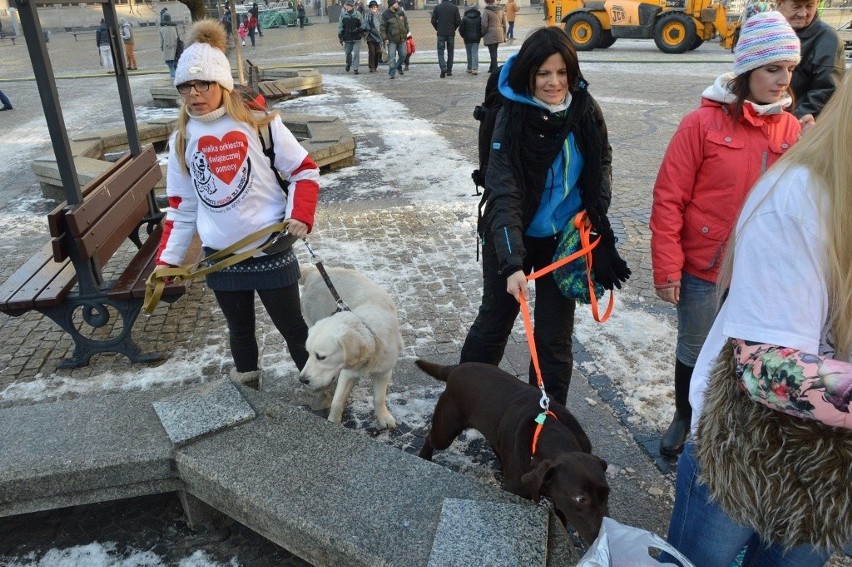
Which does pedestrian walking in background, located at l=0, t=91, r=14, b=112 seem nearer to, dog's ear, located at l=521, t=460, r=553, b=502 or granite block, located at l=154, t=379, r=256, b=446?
granite block, located at l=154, t=379, r=256, b=446

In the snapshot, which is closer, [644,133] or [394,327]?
[394,327]

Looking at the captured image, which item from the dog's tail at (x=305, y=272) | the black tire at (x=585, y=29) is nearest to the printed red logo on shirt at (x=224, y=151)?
the dog's tail at (x=305, y=272)

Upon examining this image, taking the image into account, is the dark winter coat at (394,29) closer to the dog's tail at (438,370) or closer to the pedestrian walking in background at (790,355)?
the dog's tail at (438,370)

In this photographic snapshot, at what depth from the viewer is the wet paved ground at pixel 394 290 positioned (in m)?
3.00

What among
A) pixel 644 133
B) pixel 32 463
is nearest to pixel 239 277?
pixel 32 463

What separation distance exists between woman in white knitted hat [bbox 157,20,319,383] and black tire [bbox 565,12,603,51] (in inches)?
823

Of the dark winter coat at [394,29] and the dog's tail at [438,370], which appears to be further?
the dark winter coat at [394,29]

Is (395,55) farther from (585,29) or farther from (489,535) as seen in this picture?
(489,535)

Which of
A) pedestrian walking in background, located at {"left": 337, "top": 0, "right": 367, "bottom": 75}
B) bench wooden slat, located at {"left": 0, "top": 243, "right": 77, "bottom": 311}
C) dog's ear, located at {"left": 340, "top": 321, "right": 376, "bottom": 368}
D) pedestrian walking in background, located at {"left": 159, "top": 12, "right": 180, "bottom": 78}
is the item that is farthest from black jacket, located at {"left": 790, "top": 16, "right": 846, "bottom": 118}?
pedestrian walking in background, located at {"left": 159, "top": 12, "right": 180, "bottom": 78}

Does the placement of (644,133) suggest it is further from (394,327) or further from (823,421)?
(823,421)

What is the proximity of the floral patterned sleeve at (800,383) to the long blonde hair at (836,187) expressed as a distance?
0.36 ft

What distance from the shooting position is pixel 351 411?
3863mm

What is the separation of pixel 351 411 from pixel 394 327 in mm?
644

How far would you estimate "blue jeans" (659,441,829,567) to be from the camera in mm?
1723
